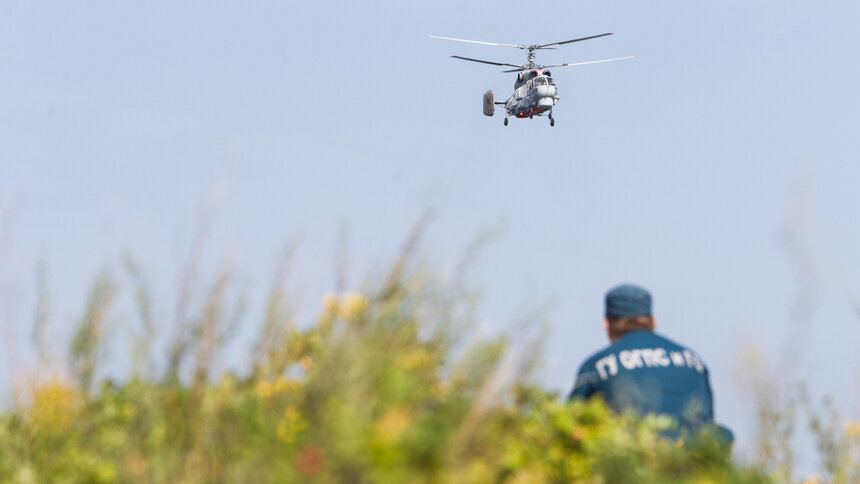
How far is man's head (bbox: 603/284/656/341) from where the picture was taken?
6355mm

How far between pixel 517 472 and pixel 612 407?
1243 millimetres

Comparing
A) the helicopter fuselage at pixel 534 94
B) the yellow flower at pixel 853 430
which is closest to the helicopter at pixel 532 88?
the helicopter fuselage at pixel 534 94

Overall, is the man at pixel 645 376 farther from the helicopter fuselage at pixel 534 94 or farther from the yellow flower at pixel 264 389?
the helicopter fuselage at pixel 534 94

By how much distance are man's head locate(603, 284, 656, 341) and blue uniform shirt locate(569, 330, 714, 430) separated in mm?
172

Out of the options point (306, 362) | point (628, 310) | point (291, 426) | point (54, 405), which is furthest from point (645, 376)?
point (54, 405)

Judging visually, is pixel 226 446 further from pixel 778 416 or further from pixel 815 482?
pixel 815 482

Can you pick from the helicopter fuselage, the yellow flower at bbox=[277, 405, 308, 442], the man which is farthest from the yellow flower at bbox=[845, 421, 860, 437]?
the helicopter fuselage

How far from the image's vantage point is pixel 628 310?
6.36 m

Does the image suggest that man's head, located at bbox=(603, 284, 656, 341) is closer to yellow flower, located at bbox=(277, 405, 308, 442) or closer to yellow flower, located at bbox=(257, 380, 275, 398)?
yellow flower, located at bbox=(257, 380, 275, 398)

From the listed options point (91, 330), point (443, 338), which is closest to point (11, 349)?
point (91, 330)

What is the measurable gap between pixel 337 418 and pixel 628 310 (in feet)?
10.8

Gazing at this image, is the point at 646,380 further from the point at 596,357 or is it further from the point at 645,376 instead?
the point at 596,357

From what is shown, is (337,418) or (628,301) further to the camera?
(628,301)

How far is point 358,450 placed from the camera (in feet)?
10.6
